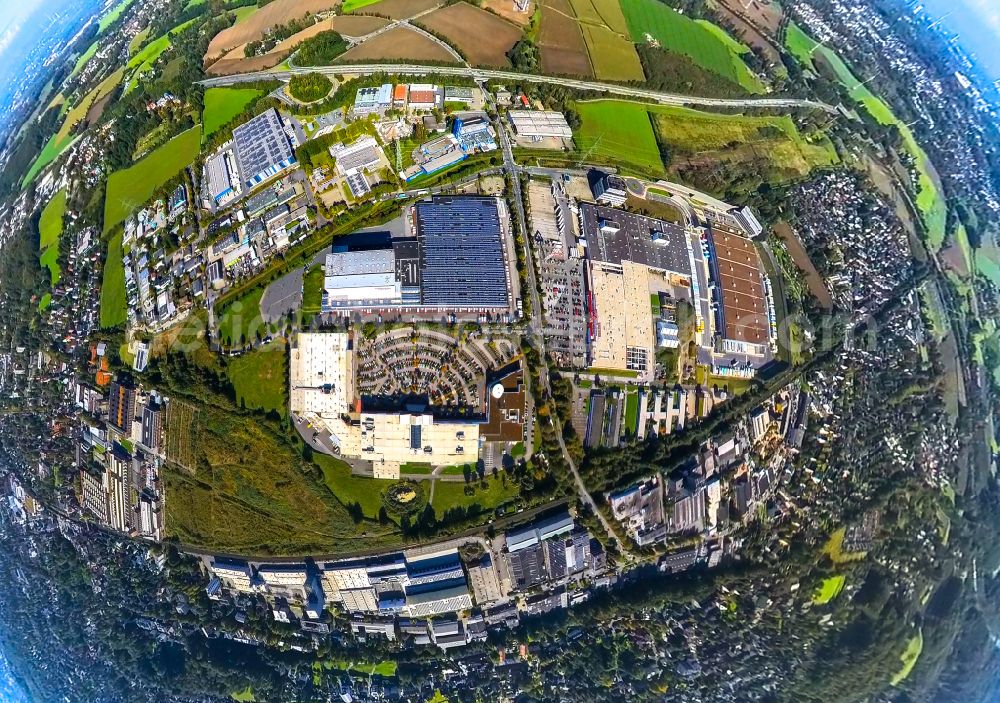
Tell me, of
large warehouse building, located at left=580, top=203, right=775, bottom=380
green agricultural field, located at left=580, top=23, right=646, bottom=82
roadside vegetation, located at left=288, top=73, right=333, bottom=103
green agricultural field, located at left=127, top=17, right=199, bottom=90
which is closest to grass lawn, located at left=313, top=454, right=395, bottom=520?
large warehouse building, located at left=580, top=203, right=775, bottom=380

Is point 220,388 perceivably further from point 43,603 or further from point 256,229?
point 43,603

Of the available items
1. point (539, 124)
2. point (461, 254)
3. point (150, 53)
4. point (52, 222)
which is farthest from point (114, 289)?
point (539, 124)

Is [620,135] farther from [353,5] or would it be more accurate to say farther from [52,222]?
[52,222]

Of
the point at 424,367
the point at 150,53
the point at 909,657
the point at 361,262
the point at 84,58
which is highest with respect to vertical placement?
the point at 84,58

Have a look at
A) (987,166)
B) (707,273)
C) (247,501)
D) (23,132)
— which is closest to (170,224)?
(247,501)

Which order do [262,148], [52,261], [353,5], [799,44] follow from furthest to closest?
[799,44] → [353,5] → [52,261] → [262,148]

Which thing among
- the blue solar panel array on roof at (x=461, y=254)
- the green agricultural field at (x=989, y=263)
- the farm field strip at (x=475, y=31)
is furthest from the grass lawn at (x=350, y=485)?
the green agricultural field at (x=989, y=263)
